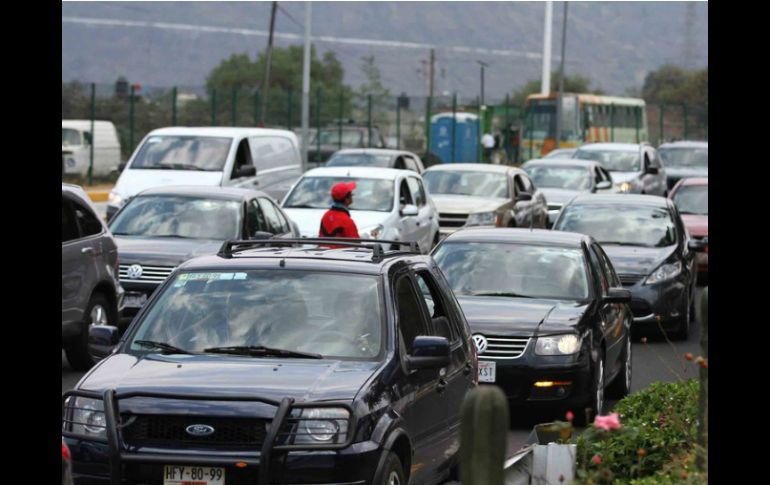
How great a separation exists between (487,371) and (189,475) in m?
5.09

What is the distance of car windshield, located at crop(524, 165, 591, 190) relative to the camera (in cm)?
3188

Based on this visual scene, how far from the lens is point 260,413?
7.05 meters

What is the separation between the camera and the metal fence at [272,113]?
4866 centimetres

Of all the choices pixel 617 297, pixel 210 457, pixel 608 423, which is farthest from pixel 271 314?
pixel 617 297

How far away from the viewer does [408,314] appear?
852 cm

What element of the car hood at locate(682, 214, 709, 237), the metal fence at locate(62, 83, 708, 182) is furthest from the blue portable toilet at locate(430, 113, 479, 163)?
the car hood at locate(682, 214, 709, 237)

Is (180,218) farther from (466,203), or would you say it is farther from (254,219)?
(466,203)

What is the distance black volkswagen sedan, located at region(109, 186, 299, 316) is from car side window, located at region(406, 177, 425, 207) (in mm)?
4832

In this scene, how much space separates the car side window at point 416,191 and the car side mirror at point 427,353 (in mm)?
16265

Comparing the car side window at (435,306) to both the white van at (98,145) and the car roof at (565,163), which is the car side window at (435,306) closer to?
the car roof at (565,163)

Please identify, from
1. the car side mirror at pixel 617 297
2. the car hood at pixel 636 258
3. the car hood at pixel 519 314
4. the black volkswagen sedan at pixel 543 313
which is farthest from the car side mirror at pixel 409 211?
the car side mirror at pixel 617 297

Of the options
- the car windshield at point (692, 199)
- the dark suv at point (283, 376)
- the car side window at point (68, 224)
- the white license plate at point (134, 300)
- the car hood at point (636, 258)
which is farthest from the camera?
the car windshield at point (692, 199)
